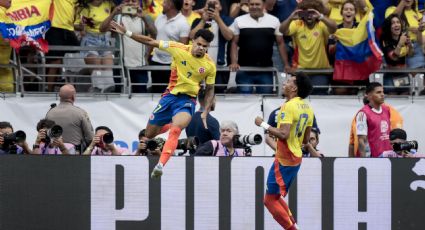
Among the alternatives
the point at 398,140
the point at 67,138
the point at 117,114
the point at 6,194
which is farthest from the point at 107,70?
the point at 398,140

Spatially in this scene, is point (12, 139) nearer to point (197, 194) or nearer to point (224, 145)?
point (197, 194)

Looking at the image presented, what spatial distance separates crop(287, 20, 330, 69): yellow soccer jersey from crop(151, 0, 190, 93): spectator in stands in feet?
5.72

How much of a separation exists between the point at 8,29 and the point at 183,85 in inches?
139

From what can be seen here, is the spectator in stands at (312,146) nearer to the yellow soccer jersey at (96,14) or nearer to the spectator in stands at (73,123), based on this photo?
the spectator in stands at (73,123)

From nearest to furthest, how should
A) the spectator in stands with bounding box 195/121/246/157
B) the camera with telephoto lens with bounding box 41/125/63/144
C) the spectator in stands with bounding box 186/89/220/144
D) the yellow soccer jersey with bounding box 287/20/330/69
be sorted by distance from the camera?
1. the camera with telephoto lens with bounding box 41/125/63/144
2. the spectator in stands with bounding box 195/121/246/157
3. the spectator in stands with bounding box 186/89/220/144
4. the yellow soccer jersey with bounding box 287/20/330/69

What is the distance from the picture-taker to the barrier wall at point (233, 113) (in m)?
19.3

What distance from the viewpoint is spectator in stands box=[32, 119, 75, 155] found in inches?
658

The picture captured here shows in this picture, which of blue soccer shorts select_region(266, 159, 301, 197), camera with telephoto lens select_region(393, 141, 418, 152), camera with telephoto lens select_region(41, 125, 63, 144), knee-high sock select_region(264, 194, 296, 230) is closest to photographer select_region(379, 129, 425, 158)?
camera with telephoto lens select_region(393, 141, 418, 152)

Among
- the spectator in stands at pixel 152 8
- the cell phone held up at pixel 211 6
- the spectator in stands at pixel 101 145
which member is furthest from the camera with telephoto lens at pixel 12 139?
the spectator in stands at pixel 152 8

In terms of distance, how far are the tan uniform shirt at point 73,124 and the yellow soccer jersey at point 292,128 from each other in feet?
10.4

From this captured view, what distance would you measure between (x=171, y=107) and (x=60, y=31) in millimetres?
3671

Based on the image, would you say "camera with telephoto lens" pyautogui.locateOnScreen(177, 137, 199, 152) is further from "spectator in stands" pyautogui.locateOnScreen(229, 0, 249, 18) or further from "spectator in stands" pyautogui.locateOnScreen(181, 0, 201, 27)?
"spectator in stands" pyautogui.locateOnScreen(229, 0, 249, 18)

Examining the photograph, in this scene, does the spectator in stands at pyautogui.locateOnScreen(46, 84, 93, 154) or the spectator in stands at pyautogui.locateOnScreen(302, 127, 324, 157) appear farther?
the spectator in stands at pyautogui.locateOnScreen(46, 84, 93, 154)

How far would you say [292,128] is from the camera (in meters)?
16.0
